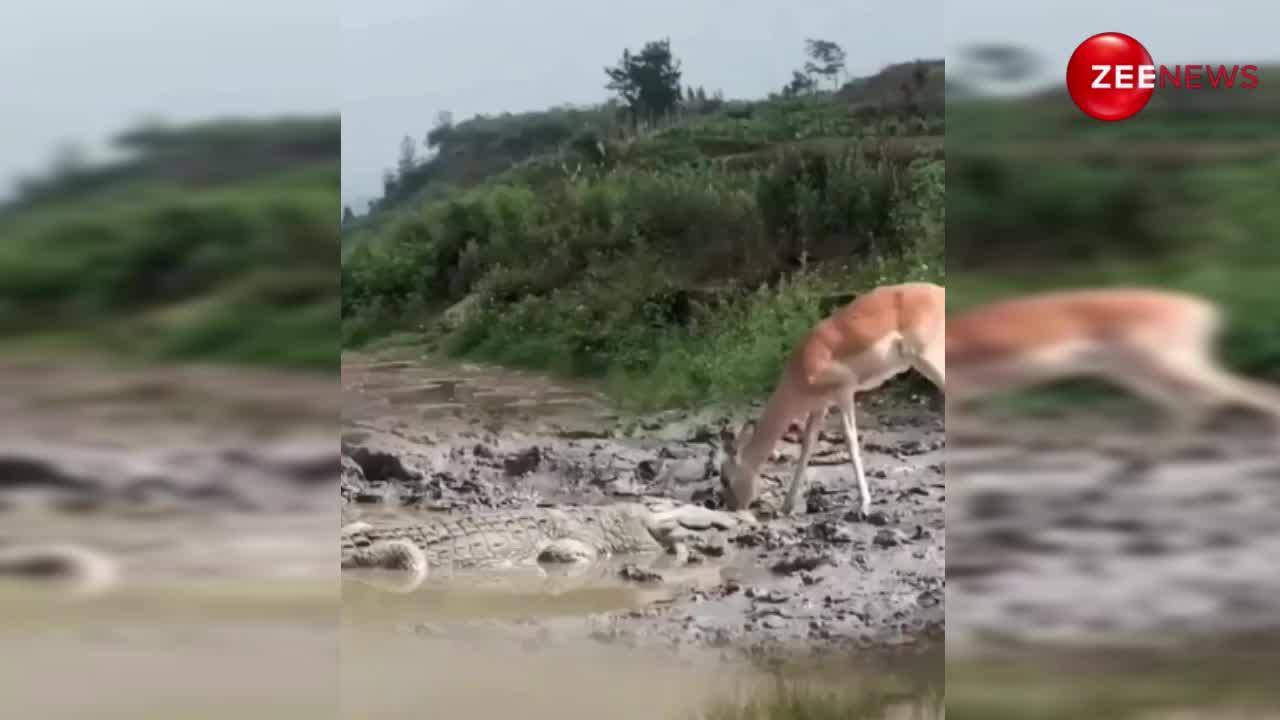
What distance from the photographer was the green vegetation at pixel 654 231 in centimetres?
310

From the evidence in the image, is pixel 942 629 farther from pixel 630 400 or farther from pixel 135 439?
pixel 135 439

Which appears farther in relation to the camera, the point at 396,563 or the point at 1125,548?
the point at 396,563

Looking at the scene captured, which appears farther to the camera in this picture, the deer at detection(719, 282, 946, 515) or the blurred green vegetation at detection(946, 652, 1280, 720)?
the deer at detection(719, 282, 946, 515)

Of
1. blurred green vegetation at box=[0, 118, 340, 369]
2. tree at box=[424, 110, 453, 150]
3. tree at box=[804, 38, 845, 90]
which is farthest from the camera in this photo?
tree at box=[424, 110, 453, 150]

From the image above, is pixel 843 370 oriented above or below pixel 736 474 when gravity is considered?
above

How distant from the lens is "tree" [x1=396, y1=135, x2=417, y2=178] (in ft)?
10.4

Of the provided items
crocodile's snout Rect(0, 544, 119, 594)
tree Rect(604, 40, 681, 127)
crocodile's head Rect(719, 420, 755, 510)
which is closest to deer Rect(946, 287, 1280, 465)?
crocodile's head Rect(719, 420, 755, 510)

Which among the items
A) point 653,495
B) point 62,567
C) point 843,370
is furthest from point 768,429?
point 62,567

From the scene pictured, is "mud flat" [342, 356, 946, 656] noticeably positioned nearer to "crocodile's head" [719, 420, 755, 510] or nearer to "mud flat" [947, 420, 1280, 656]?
"crocodile's head" [719, 420, 755, 510]

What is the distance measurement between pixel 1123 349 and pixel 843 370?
714mm

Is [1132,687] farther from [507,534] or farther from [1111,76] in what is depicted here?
[507,534]

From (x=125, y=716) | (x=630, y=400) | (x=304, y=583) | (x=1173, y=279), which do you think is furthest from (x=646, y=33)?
(x=125, y=716)

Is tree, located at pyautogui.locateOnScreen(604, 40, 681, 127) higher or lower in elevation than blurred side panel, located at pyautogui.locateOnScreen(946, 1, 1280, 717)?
higher

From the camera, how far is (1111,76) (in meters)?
2.83
